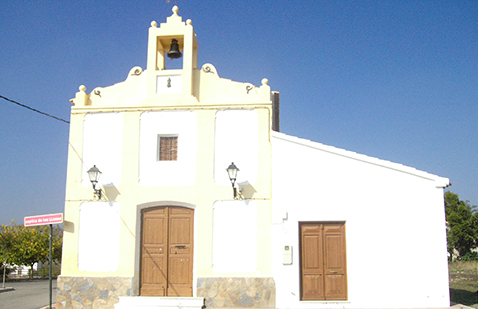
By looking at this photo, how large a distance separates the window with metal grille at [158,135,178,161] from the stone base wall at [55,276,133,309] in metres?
3.48

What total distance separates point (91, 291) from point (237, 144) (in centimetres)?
564

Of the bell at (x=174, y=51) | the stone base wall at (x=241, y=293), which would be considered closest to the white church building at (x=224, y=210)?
the stone base wall at (x=241, y=293)

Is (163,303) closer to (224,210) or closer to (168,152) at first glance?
(224,210)

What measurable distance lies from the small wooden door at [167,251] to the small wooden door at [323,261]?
3.13 m

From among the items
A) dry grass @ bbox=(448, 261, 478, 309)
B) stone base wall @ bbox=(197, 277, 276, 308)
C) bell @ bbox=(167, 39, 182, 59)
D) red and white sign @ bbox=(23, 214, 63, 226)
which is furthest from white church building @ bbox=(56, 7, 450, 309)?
dry grass @ bbox=(448, 261, 478, 309)

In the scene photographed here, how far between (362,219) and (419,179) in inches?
70.7

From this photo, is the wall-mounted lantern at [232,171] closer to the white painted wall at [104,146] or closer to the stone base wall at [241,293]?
the stone base wall at [241,293]

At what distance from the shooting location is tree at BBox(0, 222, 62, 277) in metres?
28.0

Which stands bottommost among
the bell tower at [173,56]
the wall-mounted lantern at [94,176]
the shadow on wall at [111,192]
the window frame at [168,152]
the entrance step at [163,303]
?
the entrance step at [163,303]

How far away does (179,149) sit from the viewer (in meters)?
12.6

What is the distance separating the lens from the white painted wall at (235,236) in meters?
11.9

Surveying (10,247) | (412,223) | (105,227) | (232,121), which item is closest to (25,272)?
(10,247)

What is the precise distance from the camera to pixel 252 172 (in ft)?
40.3

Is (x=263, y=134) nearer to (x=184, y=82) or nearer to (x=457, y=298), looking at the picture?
(x=184, y=82)
